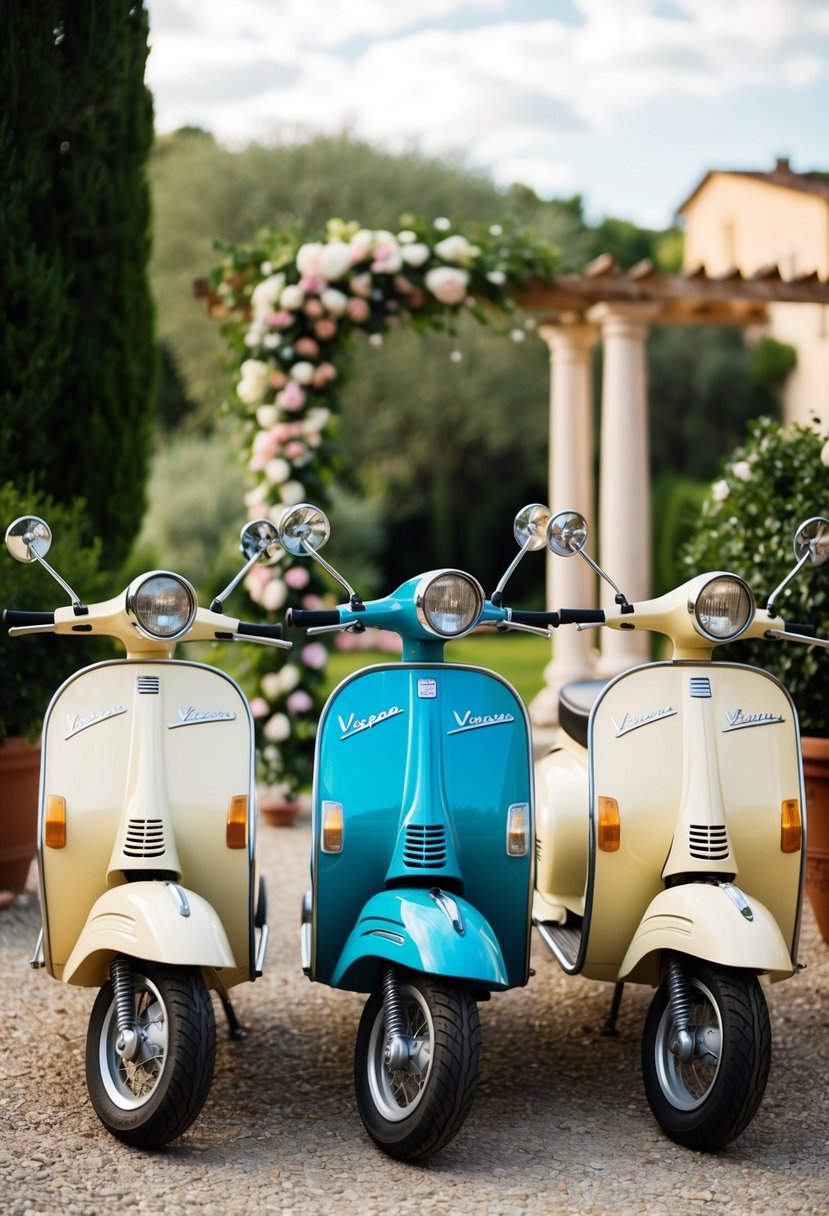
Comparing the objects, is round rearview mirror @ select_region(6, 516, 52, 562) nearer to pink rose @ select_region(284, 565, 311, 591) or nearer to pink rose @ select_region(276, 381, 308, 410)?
pink rose @ select_region(284, 565, 311, 591)

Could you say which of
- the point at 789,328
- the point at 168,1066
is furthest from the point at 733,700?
the point at 789,328

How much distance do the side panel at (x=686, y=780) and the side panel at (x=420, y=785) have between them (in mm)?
192

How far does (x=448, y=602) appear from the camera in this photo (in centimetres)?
266

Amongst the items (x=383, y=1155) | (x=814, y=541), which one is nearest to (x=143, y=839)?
(x=383, y=1155)

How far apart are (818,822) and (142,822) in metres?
1.95

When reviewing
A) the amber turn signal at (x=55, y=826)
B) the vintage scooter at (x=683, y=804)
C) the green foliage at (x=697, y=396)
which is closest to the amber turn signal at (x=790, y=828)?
the vintage scooter at (x=683, y=804)

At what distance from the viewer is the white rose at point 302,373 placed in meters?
5.74

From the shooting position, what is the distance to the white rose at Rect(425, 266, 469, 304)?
5.82 metres

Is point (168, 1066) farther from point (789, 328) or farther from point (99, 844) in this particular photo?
point (789, 328)

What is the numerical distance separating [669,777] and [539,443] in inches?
588

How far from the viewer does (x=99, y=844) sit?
278cm

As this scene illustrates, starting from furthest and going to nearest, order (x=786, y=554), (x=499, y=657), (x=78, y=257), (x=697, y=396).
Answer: (x=697, y=396) < (x=499, y=657) < (x=78, y=257) < (x=786, y=554)

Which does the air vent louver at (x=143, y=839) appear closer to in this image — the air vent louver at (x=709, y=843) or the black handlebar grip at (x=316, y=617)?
the black handlebar grip at (x=316, y=617)

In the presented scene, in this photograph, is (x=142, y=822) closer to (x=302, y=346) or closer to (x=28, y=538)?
(x=28, y=538)
